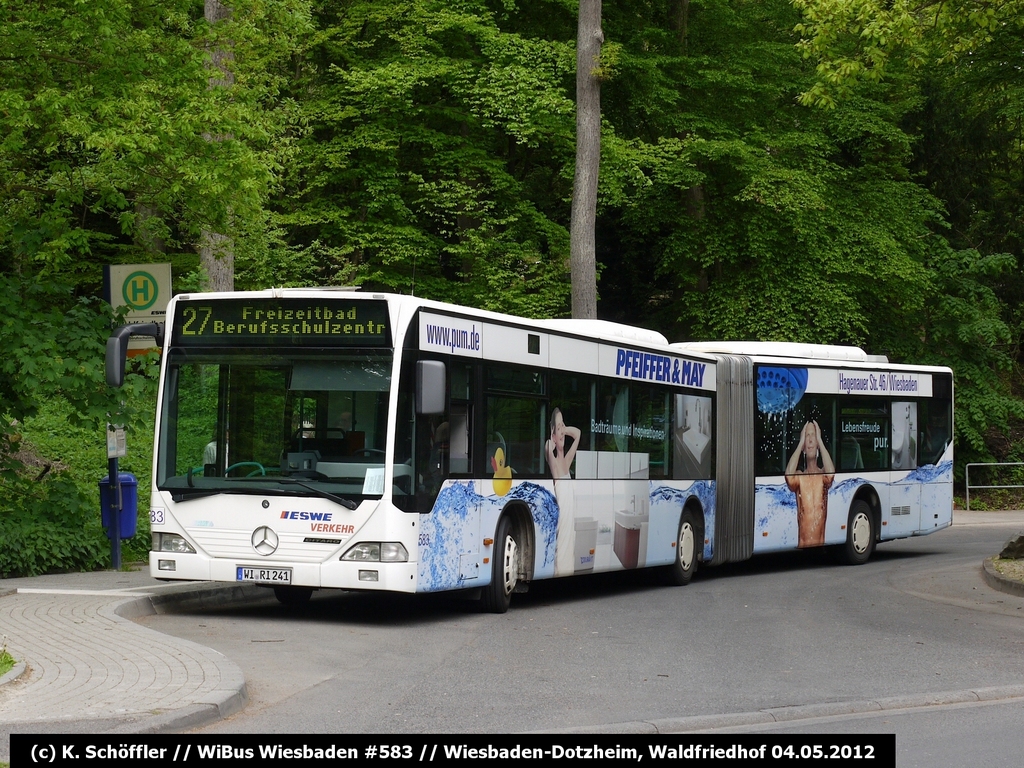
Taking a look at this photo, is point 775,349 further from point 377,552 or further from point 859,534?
point 377,552

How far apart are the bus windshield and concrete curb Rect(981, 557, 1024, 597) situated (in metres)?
8.73

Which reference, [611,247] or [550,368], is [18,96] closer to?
[550,368]

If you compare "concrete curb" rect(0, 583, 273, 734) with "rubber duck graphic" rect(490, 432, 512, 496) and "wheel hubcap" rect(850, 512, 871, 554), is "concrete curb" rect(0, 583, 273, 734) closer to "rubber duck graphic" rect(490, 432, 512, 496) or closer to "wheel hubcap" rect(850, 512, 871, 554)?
"rubber duck graphic" rect(490, 432, 512, 496)

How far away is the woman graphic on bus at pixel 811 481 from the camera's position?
68.7 ft

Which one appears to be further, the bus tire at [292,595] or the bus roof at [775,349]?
the bus roof at [775,349]

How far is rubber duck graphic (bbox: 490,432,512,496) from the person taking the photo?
13.9 m

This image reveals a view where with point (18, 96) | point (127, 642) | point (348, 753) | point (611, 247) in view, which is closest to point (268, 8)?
point (18, 96)

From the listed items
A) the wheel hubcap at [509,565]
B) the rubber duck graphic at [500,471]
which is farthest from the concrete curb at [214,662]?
the rubber duck graphic at [500,471]

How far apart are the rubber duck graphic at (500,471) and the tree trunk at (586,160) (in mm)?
10228

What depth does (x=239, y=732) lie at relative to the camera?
24.8 ft

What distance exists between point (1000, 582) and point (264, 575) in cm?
981

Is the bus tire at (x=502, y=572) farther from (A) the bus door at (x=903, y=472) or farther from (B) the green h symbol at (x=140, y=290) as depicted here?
(A) the bus door at (x=903, y=472)

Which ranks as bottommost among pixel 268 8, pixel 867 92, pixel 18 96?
pixel 18 96

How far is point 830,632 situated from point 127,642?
6.66m
